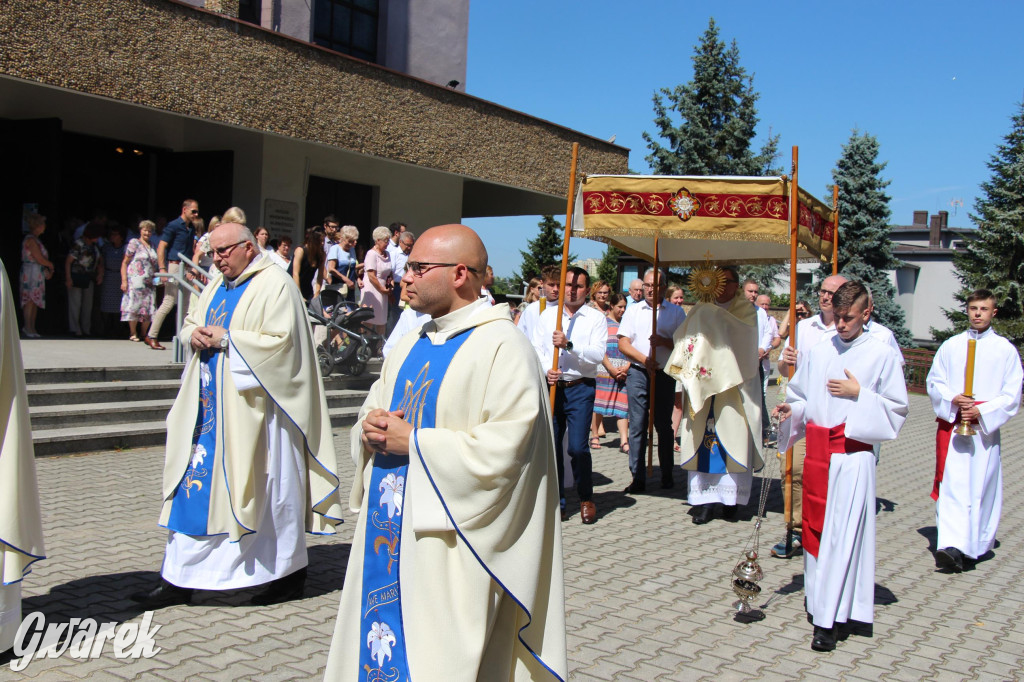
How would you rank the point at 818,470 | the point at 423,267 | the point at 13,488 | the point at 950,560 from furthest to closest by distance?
the point at 950,560 < the point at 818,470 < the point at 13,488 < the point at 423,267

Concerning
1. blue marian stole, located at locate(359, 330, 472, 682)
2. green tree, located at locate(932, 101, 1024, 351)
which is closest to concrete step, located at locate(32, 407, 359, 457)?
blue marian stole, located at locate(359, 330, 472, 682)

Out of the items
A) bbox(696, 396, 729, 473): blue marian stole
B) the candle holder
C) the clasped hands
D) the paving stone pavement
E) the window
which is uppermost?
the window

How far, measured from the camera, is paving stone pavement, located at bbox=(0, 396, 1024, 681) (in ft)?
14.8

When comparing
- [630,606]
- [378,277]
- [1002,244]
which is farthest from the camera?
[1002,244]

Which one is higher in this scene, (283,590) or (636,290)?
(636,290)

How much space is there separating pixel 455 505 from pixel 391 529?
0.39 metres

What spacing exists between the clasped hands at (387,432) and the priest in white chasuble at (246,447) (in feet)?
7.13

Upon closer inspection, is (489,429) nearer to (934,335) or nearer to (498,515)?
(498,515)

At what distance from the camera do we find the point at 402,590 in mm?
2955

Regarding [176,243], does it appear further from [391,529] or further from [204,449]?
[391,529]

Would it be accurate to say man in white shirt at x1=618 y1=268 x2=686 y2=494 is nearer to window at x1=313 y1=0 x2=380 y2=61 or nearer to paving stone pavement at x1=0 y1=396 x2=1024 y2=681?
paving stone pavement at x1=0 y1=396 x2=1024 y2=681

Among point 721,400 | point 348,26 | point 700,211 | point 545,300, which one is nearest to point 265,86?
point 348,26

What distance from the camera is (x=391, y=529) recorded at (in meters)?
3.12

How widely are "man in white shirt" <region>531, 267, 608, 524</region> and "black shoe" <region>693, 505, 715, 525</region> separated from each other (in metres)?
0.87
